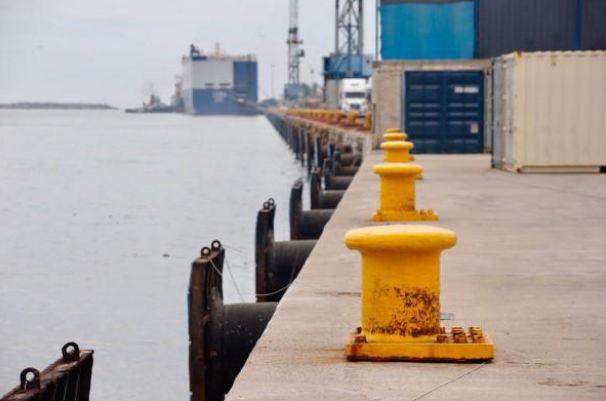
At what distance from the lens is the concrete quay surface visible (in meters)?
5.91

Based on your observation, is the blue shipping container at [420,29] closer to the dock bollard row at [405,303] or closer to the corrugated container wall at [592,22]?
the corrugated container wall at [592,22]

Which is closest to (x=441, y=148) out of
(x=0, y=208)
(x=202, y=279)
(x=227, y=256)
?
(x=227, y=256)

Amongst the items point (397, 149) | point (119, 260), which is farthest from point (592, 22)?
point (397, 149)

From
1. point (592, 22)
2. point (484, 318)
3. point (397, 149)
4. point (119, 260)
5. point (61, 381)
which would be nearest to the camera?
point (61, 381)

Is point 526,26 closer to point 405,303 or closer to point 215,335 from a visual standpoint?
point 215,335

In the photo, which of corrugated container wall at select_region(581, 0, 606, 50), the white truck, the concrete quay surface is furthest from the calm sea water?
the white truck

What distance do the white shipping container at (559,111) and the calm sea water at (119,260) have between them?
677cm

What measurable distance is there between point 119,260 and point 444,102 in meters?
11.5

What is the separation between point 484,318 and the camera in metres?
7.81

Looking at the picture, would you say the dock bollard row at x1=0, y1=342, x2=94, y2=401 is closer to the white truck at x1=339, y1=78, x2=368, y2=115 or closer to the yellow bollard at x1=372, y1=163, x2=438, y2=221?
the yellow bollard at x1=372, y1=163, x2=438, y2=221

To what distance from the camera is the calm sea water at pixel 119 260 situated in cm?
1792

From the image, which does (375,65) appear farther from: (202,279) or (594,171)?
(202,279)

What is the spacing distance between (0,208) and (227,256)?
24582 millimetres

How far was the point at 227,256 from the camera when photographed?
29906 mm
